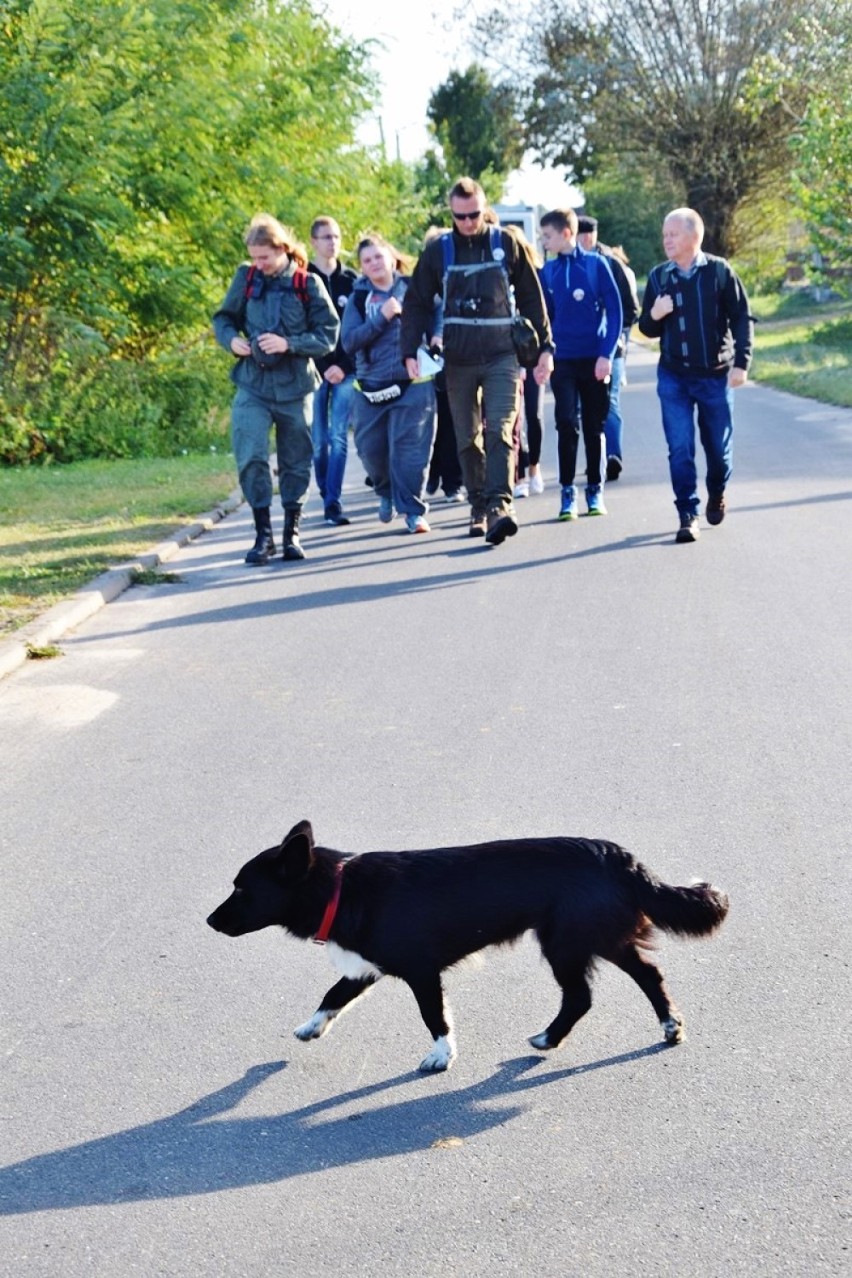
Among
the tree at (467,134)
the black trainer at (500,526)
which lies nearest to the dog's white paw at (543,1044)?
the black trainer at (500,526)

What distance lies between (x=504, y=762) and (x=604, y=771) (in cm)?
41

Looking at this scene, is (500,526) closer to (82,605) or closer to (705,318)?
(705,318)

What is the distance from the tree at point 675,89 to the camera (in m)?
45.9

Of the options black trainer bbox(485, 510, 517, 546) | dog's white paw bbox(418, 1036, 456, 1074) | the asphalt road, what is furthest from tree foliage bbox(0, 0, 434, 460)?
dog's white paw bbox(418, 1036, 456, 1074)

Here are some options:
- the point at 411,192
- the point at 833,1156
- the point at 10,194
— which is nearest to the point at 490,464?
the point at 833,1156

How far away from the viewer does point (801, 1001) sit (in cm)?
422

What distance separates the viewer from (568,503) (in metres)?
12.5

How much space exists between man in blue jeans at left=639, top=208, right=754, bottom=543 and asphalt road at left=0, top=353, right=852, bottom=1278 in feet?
3.99

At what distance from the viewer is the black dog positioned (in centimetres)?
398

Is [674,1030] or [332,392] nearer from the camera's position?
[674,1030]

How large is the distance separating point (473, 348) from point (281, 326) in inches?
48.5

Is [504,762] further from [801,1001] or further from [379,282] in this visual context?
[379,282]

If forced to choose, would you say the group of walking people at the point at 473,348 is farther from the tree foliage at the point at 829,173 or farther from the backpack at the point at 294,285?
the tree foliage at the point at 829,173

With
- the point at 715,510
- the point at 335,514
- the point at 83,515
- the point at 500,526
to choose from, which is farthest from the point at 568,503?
the point at 83,515
